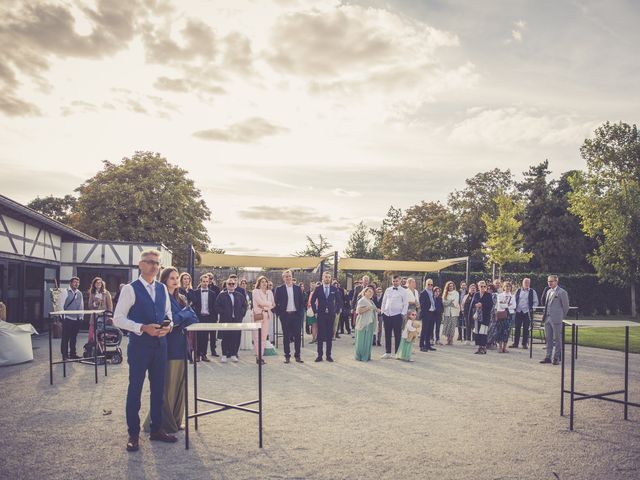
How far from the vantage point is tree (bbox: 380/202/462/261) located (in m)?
51.3

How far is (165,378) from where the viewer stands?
5.84 metres

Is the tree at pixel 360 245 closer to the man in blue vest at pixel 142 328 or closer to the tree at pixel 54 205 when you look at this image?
→ the tree at pixel 54 205

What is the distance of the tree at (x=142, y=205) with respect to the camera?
36.8 meters

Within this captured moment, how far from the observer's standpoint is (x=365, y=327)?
1173cm

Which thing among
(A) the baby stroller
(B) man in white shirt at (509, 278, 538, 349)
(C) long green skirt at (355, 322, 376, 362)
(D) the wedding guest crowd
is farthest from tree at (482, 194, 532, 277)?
(A) the baby stroller

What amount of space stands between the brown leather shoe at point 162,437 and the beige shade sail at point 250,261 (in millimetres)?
16683

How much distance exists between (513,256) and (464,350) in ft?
95.8

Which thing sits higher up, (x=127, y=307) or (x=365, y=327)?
(x=127, y=307)

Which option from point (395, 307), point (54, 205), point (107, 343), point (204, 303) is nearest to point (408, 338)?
point (395, 307)

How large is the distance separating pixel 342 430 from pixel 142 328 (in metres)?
2.49

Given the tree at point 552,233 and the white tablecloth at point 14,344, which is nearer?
the white tablecloth at point 14,344

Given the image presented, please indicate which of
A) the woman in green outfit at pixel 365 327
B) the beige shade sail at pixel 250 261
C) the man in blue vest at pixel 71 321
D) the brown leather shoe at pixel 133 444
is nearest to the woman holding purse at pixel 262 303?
the woman in green outfit at pixel 365 327

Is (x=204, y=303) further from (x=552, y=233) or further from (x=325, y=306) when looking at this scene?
(x=552, y=233)

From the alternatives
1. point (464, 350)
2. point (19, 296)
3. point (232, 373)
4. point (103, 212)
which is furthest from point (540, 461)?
point (103, 212)
